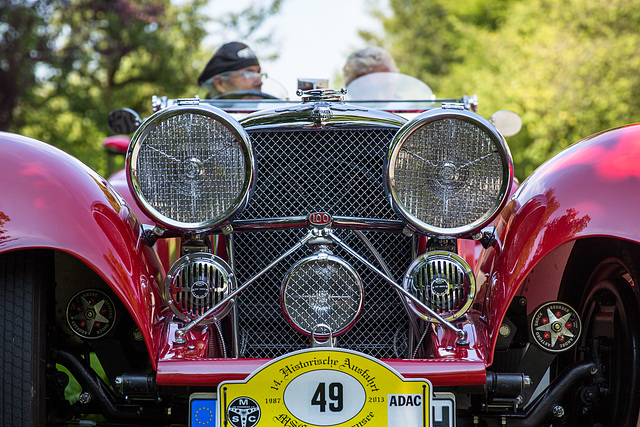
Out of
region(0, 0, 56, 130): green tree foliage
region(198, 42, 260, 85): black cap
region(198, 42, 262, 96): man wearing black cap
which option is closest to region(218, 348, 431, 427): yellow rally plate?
region(198, 42, 262, 96): man wearing black cap

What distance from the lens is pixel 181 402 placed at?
2.48m

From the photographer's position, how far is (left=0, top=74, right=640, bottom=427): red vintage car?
7.18ft

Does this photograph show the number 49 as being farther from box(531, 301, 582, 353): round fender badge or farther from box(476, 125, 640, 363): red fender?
box(531, 301, 582, 353): round fender badge

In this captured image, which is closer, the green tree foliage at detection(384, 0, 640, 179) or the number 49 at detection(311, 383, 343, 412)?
the number 49 at detection(311, 383, 343, 412)

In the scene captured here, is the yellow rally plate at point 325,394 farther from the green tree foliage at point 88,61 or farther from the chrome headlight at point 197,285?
the green tree foliage at point 88,61

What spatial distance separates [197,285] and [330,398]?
600 millimetres

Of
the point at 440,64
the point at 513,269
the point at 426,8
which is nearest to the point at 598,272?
the point at 513,269

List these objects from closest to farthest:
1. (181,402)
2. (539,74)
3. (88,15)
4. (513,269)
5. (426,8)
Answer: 1. (513,269)
2. (181,402)
3. (539,74)
4. (88,15)
5. (426,8)

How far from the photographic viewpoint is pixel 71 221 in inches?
89.2

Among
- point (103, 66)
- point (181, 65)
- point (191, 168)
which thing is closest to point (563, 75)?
point (181, 65)

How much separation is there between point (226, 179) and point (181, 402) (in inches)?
30.5

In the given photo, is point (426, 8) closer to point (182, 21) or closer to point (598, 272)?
point (182, 21)

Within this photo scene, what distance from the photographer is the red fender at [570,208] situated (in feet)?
7.34

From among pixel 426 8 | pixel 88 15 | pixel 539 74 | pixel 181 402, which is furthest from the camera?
pixel 426 8
